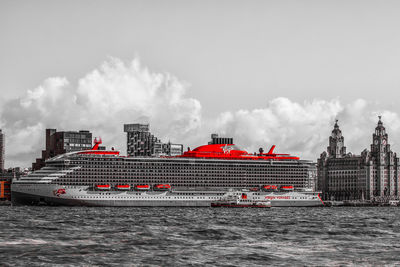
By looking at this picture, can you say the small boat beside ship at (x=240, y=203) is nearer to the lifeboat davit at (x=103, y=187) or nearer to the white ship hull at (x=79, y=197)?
the white ship hull at (x=79, y=197)

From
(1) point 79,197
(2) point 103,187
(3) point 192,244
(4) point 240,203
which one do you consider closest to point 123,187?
(2) point 103,187

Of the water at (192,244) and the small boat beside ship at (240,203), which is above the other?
the small boat beside ship at (240,203)

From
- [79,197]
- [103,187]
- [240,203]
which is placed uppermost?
[103,187]

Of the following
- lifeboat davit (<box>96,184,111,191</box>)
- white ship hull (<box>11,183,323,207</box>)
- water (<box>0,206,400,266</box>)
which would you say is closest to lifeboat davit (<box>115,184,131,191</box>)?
white ship hull (<box>11,183,323,207</box>)

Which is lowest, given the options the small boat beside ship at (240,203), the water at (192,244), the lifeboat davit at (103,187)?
the water at (192,244)

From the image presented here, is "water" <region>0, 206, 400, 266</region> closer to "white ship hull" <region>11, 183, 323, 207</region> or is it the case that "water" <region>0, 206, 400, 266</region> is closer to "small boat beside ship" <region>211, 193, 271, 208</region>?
"white ship hull" <region>11, 183, 323, 207</region>

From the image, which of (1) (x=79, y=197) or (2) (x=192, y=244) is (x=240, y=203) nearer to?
(1) (x=79, y=197)

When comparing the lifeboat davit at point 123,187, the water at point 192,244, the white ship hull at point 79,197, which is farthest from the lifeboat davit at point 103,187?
the water at point 192,244

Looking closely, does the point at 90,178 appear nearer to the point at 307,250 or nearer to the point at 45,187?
the point at 45,187

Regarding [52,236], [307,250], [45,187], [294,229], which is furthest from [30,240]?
[45,187]

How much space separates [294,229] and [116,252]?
3718cm

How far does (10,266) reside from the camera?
62000 millimetres

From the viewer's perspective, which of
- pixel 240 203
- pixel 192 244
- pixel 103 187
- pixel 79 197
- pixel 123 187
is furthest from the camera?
pixel 123 187

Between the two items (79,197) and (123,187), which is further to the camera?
(123,187)
